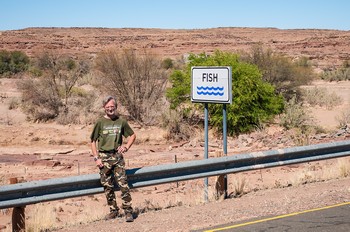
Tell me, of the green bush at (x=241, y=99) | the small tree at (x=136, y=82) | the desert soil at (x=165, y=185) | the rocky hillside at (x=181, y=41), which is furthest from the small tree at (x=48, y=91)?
the rocky hillside at (x=181, y=41)

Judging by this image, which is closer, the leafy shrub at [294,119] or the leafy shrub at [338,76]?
the leafy shrub at [294,119]

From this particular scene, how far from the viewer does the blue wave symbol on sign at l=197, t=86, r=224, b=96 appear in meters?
10.2

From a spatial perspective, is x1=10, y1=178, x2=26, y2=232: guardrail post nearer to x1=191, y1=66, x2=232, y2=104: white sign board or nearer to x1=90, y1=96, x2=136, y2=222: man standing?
x1=90, y1=96, x2=136, y2=222: man standing

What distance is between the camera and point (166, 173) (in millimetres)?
9102

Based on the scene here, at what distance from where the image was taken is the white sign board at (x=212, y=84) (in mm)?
10109

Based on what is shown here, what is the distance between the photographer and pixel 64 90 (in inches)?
1202

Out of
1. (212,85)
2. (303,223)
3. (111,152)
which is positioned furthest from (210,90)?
(303,223)

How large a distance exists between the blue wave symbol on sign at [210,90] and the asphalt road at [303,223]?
8.95 feet

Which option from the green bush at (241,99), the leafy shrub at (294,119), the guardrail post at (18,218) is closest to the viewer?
the guardrail post at (18,218)

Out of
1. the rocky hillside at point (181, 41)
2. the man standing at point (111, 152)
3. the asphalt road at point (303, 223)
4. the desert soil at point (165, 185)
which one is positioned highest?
the rocky hillside at point (181, 41)

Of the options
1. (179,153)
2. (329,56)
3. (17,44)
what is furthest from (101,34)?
(179,153)

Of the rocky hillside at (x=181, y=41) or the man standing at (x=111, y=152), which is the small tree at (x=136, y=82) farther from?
the rocky hillside at (x=181, y=41)

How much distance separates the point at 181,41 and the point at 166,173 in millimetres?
90253

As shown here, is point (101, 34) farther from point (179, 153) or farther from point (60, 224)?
point (60, 224)
